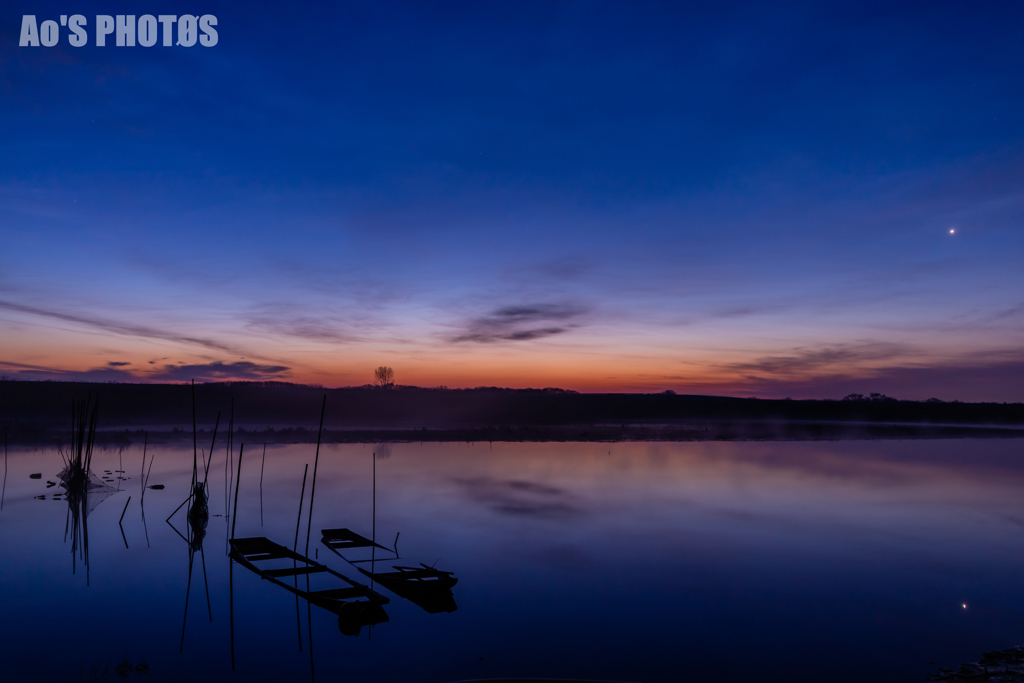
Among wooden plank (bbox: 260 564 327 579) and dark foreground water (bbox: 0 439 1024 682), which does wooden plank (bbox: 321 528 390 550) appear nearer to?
dark foreground water (bbox: 0 439 1024 682)

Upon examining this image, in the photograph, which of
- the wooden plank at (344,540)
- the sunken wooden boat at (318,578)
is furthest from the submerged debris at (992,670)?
the wooden plank at (344,540)

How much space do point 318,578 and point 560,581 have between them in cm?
418

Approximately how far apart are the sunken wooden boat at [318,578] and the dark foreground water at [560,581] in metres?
0.25

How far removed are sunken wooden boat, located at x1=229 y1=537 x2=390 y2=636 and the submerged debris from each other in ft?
22.7

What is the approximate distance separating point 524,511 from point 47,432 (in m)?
31.1

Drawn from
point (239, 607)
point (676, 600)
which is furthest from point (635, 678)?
point (239, 607)

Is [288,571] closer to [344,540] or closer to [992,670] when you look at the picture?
[344,540]

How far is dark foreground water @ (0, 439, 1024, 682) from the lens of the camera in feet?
24.5

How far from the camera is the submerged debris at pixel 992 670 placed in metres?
6.58

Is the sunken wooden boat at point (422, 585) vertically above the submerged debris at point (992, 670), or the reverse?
the sunken wooden boat at point (422, 585)

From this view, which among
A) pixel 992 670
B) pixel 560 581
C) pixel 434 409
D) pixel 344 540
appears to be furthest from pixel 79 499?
pixel 434 409

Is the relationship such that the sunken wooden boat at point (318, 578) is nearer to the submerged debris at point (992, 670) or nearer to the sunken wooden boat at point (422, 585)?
the sunken wooden boat at point (422, 585)

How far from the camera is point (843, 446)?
35.5 metres

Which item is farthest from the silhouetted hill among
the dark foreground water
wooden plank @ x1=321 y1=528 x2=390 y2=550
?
wooden plank @ x1=321 y1=528 x2=390 y2=550
